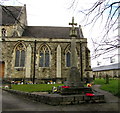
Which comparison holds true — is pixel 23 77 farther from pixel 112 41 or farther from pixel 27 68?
pixel 112 41

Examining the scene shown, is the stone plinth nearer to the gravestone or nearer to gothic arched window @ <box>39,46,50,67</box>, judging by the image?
the gravestone

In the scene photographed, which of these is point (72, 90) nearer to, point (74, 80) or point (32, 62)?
point (74, 80)

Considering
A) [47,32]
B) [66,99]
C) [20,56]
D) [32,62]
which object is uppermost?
[47,32]

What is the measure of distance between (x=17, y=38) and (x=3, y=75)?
264 inches

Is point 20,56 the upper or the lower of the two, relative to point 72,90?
upper

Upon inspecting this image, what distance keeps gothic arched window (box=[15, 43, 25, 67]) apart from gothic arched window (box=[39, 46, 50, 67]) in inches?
120

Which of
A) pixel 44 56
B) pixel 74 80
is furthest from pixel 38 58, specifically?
pixel 74 80

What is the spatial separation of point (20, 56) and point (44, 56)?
4186 millimetres

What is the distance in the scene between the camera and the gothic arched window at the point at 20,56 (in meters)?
19.4

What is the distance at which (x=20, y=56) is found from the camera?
19.8 metres

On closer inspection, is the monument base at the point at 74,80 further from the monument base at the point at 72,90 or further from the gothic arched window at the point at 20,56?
the gothic arched window at the point at 20,56

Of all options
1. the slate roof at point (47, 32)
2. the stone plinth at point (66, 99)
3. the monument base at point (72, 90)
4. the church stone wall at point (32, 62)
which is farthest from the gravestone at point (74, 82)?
the slate roof at point (47, 32)

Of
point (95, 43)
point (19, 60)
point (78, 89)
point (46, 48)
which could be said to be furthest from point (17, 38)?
point (95, 43)

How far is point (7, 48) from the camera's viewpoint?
1933 centimetres
